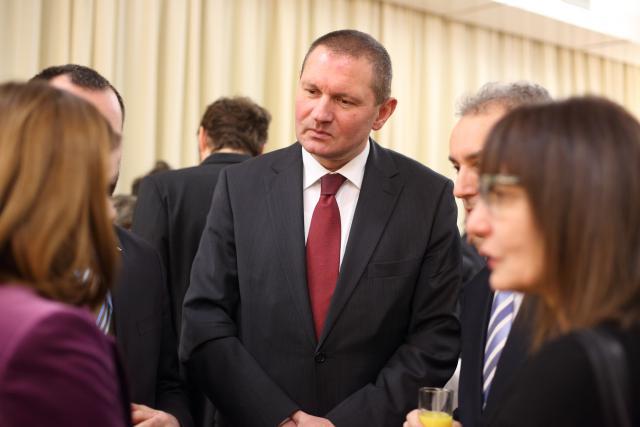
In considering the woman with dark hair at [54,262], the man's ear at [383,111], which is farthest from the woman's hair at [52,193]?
the man's ear at [383,111]

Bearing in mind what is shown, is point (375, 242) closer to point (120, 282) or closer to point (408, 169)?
point (408, 169)

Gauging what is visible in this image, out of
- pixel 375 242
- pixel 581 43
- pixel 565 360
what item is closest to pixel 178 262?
pixel 375 242

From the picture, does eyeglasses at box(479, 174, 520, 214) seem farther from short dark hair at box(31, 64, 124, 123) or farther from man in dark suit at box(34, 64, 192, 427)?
short dark hair at box(31, 64, 124, 123)

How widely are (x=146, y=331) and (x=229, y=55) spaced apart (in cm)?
329

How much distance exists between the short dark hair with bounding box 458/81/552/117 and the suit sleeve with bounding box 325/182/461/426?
0.31 meters

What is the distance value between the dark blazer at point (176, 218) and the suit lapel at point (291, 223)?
0.75 metres

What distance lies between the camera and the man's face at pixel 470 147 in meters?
1.88

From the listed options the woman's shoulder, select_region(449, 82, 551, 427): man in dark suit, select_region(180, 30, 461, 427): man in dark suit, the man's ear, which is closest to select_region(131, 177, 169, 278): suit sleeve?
select_region(180, 30, 461, 427): man in dark suit

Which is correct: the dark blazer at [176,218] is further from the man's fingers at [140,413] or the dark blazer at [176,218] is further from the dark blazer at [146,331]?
the man's fingers at [140,413]

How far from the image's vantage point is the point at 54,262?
41.1 inches

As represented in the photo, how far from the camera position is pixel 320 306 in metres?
2.06

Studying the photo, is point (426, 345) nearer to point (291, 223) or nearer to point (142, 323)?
point (291, 223)

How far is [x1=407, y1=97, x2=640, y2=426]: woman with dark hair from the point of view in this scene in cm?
95

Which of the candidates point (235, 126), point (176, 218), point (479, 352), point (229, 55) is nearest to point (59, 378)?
point (479, 352)
